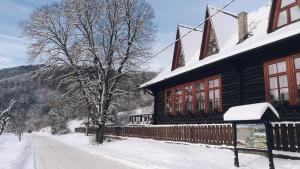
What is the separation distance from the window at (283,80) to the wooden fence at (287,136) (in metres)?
2.33

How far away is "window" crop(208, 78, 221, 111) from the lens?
58.8ft

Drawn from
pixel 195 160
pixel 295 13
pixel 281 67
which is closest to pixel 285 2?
pixel 295 13

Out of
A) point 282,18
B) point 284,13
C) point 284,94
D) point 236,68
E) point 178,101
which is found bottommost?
point 284,94

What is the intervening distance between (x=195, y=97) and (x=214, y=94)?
5.93 ft

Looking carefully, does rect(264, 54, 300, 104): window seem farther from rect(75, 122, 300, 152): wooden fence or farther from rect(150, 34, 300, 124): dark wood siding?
rect(75, 122, 300, 152): wooden fence

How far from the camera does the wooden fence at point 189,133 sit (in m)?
13.7

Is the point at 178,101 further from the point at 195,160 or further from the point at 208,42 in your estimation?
the point at 195,160

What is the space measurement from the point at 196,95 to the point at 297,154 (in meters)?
9.90

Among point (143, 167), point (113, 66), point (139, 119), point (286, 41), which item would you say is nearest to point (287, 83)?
point (286, 41)

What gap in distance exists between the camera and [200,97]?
63.6 ft

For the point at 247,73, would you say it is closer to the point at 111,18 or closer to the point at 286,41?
the point at 286,41

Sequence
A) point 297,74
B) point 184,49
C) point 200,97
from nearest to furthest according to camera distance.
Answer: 1. point 297,74
2. point 200,97
3. point 184,49

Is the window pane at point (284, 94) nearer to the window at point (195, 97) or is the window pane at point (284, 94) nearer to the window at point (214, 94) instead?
the window at point (195, 97)

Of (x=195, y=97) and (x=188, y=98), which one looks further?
(x=188, y=98)
